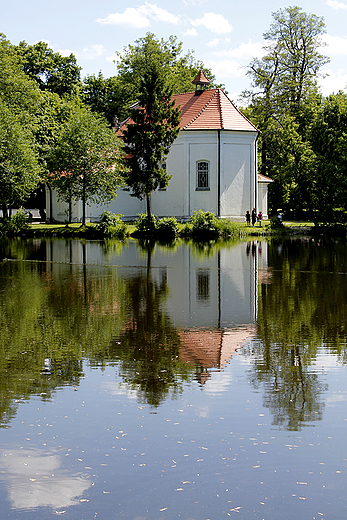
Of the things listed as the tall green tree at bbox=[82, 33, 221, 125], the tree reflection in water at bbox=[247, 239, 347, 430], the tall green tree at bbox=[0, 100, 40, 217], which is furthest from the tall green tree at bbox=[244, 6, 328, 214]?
the tree reflection in water at bbox=[247, 239, 347, 430]

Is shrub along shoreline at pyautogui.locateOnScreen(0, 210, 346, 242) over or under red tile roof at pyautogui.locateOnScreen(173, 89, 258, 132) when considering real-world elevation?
under

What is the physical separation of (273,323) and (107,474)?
6.54 metres

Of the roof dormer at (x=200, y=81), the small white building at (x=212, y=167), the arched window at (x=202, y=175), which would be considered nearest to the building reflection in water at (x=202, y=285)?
the small white building at (x=212, y=167)

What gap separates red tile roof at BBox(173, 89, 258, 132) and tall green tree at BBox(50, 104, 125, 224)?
6.78m

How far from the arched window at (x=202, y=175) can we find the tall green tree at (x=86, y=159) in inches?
258

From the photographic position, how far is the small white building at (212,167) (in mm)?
45594

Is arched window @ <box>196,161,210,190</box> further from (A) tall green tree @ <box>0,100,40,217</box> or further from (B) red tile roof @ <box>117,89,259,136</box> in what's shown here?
(A) tall green tree @ <box>0,100,40,217</box>

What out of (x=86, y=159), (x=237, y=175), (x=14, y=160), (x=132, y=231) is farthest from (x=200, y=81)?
(x=14, y=160)

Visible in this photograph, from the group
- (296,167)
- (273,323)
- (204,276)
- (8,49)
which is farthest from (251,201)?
(273,323)

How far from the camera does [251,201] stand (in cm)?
4678

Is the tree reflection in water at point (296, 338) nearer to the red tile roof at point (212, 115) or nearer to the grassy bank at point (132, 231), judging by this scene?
the grassy bank at point (132, 231)

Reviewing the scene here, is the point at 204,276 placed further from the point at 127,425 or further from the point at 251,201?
the point at 251,201

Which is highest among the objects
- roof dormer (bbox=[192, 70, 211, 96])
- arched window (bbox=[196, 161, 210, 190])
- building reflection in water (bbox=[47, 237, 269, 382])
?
roof dormer (bbox=[192, 70, 211, 96])

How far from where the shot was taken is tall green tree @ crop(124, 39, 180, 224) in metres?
39.7
